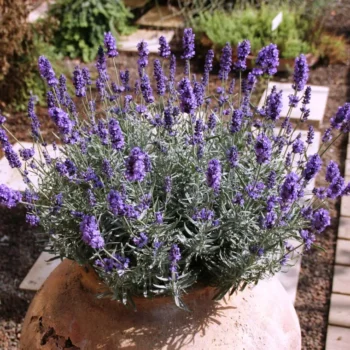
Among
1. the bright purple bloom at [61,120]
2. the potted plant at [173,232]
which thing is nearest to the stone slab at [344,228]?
the potted plant at [173,232]

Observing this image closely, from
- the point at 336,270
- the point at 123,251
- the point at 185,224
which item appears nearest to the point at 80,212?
the point at 123,251

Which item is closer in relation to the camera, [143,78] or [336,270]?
[143,78]

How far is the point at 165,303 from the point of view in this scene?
1675 millimetres

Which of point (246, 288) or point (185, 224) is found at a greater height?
point (185, 224)

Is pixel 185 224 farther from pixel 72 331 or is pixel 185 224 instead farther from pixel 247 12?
pixel 247 12

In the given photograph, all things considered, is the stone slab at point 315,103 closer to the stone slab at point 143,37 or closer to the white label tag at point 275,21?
the white label tag at point 275,21

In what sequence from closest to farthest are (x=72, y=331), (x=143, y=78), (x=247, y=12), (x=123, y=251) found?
(x=123, y=251) < (x=72, y=331) < (x=143, y=78) < (x=247, y=12)

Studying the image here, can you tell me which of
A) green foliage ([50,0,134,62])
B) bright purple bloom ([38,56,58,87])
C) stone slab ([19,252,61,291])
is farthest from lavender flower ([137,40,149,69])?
green foliage ([50,0,134,62])

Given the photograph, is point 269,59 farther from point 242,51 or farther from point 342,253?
point 342,253

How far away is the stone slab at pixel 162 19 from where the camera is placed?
241 inches

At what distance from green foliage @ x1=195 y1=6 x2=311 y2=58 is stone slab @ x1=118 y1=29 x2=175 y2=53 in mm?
440

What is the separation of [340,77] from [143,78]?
3.66 meters

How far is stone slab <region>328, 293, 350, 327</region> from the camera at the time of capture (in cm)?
279

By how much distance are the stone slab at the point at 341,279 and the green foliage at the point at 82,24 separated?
10.9ft
